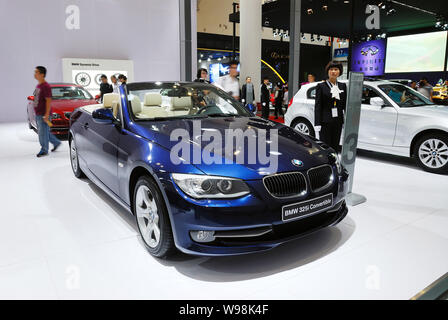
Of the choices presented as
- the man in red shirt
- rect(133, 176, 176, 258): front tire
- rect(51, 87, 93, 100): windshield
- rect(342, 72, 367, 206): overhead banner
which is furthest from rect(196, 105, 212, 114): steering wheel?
rect(51, 87, 93, 100): windshield

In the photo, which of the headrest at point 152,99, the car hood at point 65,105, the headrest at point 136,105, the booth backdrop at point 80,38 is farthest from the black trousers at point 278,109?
the headrest at point 136,105

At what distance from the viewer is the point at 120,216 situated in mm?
3359

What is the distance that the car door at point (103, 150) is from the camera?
9.77ft

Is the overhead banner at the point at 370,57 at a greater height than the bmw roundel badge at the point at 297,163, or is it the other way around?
the overhead banner at the point at 370,57

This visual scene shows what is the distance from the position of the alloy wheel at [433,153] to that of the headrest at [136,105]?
4.01 m

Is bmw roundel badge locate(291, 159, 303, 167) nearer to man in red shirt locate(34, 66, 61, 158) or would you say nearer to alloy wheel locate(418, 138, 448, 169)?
alloy wheel locate(418, 138, 448, 169)

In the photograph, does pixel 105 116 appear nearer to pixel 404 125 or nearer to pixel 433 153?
pixel 404 125

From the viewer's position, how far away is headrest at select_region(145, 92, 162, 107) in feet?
10.7

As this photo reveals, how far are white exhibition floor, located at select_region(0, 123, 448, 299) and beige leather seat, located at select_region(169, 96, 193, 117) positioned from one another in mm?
1096

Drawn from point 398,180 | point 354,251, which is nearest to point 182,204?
point 354,251

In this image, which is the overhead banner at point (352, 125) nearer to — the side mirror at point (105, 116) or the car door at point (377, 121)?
the car door at point (377, 121)

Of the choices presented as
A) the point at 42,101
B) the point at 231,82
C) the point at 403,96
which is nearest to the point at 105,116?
the point at 42,101

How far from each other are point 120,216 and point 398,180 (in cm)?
350
